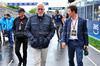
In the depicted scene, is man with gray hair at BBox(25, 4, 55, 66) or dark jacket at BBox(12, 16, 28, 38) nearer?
man with gray hair at BBox(25, 4, 55, 66)

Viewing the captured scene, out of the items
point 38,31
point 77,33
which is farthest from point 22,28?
point 77,33

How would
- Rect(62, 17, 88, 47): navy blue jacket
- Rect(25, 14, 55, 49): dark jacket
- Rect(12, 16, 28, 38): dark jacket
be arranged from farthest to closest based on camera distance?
Rect(12, 16, 28, 38): dark jacket → Rect(62, 17, 88, 47): navy blue jacket → Rect(25, 14, 55, 49): dark jacket

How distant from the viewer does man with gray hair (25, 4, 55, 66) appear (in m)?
4.23

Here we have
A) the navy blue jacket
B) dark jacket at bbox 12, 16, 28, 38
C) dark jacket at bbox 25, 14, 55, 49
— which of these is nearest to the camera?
dark jacket at bbox 25, 14, 55, 49

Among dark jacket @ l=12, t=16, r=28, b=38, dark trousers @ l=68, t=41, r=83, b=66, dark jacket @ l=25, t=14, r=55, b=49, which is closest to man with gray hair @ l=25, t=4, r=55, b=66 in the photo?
dark jacket @ l=25, t=14, r=55, b=49

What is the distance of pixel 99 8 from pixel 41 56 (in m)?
23.7

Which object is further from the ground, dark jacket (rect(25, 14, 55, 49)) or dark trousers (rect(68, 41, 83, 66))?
dark jacket (rect(25, 14, 55, 49))

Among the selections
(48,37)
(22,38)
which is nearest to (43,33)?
(48,37)

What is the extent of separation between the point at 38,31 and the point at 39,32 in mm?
32

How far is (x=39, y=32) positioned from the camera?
425 cm

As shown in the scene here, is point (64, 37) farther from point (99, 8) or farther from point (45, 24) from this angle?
point (99, 8)

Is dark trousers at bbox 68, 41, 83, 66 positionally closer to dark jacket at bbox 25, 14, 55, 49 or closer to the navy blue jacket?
the navy blue jacket

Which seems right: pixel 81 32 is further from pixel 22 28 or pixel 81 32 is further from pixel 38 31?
pixel 22 28

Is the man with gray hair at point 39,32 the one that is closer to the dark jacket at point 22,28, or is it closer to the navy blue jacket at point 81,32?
the navy blue jacket at point 81,32
